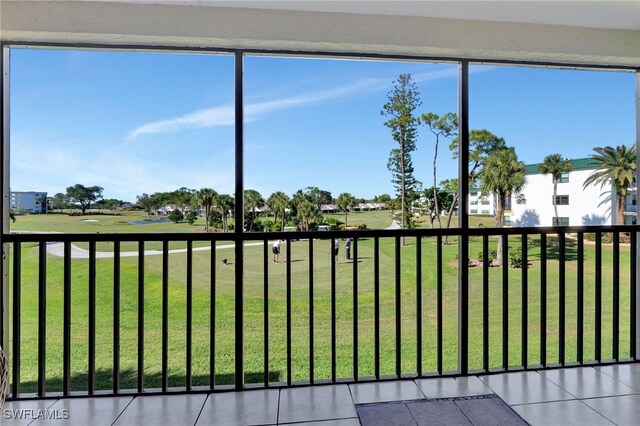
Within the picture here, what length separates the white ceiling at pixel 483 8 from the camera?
1864mm

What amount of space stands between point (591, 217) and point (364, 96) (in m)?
1.79

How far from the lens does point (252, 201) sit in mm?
2088

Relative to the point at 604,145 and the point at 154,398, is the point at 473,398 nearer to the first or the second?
the point at 154,398

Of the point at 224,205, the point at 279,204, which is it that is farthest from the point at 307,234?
the point at 224,205

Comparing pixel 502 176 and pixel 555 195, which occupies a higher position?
pixel 502 176

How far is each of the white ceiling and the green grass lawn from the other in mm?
1386

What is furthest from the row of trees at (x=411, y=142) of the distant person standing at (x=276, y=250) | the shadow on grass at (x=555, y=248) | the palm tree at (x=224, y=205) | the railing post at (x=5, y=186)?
the railing post at (x=5, y=186)

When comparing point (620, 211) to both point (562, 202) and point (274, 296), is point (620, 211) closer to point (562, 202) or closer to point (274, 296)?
point (562, 202)

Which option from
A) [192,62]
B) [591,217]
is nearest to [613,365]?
[591,217]

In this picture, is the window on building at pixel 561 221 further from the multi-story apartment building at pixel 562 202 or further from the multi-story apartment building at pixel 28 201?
the multi-story apartment building at pixel 28 201

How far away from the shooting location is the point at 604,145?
237cm

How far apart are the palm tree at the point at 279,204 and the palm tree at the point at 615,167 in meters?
2.15

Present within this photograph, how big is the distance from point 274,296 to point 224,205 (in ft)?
2.36

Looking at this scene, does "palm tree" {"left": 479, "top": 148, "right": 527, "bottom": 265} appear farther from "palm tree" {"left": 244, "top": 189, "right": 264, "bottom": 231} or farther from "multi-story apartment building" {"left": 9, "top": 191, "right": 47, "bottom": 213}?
"multi-story apartment building" {"left": 9, "top": 191, "right": 47, "bottom": 213}
